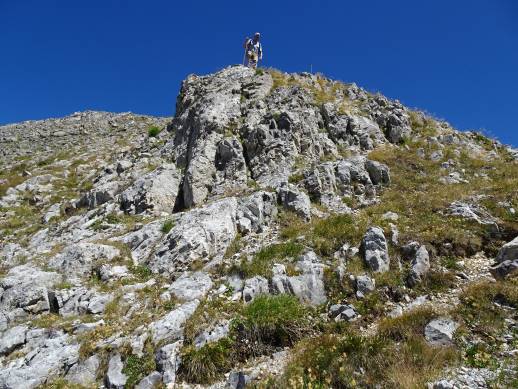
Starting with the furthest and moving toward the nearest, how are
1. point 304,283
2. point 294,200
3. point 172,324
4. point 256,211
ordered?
point 294,200
point 256,211
point 304,283
point 172,324

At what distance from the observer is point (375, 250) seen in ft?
42.8

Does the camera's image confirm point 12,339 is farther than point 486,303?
Yes

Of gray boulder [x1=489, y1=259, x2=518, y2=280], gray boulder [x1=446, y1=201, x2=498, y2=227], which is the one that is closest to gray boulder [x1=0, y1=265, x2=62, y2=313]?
gray boulder [x1=489, y1=259, x2=518, y2=280]

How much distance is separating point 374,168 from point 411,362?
14.6 m

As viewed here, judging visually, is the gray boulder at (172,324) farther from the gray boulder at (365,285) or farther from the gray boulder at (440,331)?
the gray boulder at (440,331)

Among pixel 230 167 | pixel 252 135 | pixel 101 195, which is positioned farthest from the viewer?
pixel 252 135

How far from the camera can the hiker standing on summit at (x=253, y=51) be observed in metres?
33.9

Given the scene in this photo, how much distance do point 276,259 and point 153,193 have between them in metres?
10.3

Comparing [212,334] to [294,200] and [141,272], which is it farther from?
[294,200]

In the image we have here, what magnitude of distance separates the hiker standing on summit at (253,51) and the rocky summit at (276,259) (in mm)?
6531

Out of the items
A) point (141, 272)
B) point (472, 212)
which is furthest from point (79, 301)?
point (472, 212)

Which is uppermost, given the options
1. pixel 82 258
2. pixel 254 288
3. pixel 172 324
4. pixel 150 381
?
pixel 82 258

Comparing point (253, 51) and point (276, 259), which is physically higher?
point (253, 51)

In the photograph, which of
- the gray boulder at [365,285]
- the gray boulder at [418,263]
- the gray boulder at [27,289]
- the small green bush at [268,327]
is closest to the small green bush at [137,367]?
the small green bush at [268,327]
